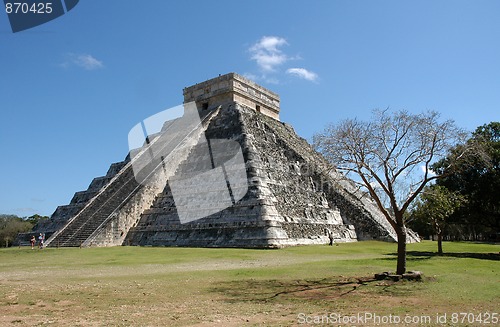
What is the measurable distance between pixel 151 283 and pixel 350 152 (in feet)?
17.1

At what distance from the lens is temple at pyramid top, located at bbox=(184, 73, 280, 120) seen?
28328 mm

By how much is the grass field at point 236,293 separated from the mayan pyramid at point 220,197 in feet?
18.6

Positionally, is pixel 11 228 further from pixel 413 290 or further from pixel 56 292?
pixel 413 290

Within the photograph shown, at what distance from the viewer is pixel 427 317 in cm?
567

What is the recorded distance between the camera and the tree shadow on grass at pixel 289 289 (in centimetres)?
724

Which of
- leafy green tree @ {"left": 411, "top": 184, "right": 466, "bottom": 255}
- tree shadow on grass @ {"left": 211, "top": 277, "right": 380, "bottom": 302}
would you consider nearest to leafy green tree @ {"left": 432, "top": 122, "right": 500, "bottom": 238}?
leafy green tree @ {"left": 411, "top": 184, "right": 466, "bottom": 255}

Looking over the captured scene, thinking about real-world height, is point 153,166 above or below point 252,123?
below

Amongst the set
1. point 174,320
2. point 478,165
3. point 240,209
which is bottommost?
point 174,320

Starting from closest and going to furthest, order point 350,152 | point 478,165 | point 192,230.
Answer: point 350,152, point 478,165, point 192,230

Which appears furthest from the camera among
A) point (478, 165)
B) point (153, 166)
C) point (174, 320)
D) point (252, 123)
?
point (252, 123)

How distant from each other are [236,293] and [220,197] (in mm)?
11810

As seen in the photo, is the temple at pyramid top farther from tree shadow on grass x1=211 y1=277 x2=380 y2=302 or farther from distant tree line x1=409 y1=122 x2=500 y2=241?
tree shadow on grass x1=211 y1=277 x2=380 y2=302


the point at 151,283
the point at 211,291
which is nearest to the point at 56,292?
the point at 151,283

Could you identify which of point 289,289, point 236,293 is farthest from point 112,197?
point 289,289
